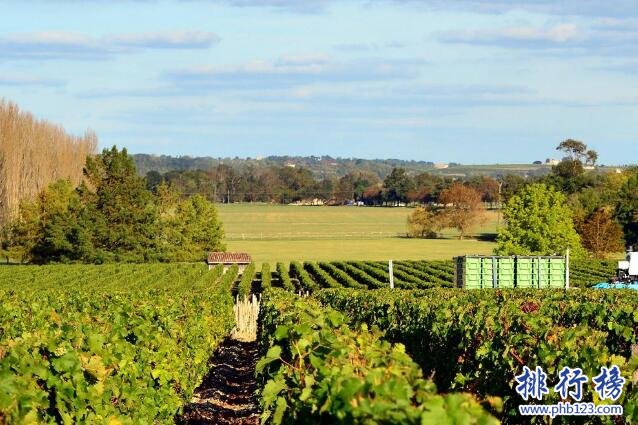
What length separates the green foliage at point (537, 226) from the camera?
77375 millimetres

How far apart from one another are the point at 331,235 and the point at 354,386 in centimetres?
11775

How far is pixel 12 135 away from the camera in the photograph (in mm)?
85625

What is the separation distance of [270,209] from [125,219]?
92.6 meters

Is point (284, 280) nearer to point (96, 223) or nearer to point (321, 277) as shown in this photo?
point (321, 277)

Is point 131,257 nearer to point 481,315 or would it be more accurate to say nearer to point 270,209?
point 481,315

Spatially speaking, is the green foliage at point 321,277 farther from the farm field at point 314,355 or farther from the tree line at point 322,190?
the tree line at point 322,190

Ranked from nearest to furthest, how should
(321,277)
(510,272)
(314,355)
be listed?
1. (314,355)
2. (510,272)
3. (321,277)

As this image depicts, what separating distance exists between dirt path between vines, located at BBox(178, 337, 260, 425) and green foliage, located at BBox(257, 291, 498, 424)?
601 centimetres

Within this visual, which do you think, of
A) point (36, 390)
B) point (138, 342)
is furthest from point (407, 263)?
point (36, 390)

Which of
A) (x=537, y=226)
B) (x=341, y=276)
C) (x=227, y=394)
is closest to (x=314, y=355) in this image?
(x=227, y=394)

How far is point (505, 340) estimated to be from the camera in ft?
38.2

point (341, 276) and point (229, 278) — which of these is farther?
point (341, 276)

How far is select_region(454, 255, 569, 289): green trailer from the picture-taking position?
1508 inches

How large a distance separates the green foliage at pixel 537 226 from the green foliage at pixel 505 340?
58.0 meters
